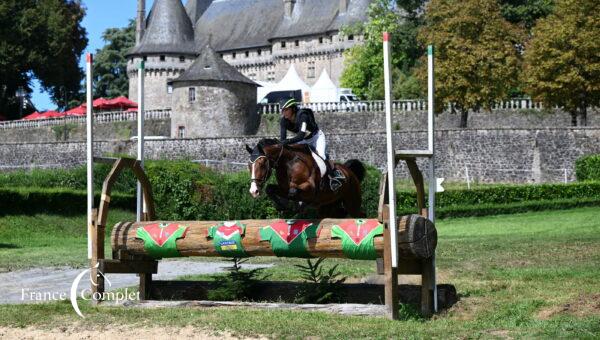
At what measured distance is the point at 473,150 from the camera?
2089 inches

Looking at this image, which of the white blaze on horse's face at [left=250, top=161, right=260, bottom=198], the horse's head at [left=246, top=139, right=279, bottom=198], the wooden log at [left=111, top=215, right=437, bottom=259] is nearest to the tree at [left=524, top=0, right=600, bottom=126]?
the wooden log at [left=111, top=215, right=437, bottom=259]

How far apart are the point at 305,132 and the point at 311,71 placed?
79.0 metres

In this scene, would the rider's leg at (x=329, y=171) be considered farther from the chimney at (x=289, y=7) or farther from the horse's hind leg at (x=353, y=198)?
the chimney at (x=289, y=7)

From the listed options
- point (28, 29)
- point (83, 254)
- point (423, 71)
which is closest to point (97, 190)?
point (83, 254)

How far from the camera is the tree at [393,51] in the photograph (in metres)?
70.6

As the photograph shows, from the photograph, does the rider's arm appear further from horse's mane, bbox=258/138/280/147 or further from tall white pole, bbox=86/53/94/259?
tall white pole, bbox=86/53/94/259

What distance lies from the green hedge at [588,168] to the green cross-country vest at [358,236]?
111 ft

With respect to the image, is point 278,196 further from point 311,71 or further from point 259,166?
point 311,71

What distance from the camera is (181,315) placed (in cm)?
1294

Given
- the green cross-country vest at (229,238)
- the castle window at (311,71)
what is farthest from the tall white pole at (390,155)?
the castle window at (311,71)

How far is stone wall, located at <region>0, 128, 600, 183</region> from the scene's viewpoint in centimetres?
5150

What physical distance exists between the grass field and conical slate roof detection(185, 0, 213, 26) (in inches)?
3157

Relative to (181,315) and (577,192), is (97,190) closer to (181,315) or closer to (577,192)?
(577,192)

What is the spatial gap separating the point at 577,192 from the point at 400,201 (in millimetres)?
7063
